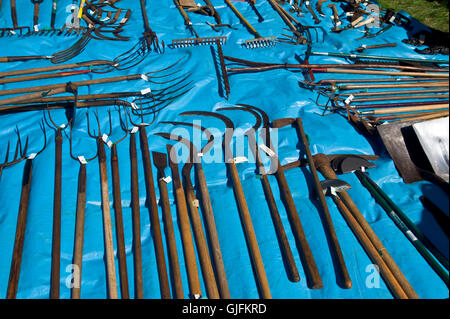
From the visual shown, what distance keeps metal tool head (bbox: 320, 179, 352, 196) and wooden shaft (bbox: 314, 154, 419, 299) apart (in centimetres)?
9

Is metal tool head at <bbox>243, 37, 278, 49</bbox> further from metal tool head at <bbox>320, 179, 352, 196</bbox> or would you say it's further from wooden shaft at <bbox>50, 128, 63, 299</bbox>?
wooden shaft at <bbox>50, 128, 63, 299</bbox>

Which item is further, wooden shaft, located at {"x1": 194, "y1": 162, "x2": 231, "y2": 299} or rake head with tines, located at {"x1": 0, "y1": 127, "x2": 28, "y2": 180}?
rake head with tines, located at {"x1": 0, "y1": 127, "x2": 28, "y2": 180}

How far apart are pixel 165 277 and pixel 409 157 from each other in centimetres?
361

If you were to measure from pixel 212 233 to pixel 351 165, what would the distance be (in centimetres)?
216

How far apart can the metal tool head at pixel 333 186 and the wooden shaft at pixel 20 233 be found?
144 inches

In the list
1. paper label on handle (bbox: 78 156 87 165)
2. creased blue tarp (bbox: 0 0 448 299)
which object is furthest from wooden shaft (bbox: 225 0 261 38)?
paper label on handle (bbox: 78 156 87 165)

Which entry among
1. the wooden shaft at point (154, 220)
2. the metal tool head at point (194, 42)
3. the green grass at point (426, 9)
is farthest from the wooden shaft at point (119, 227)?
the green grass at point (426, 9)

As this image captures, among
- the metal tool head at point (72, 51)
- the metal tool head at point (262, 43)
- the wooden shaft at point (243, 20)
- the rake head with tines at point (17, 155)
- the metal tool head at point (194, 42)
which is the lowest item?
the rake head with tines at point (17, 155)

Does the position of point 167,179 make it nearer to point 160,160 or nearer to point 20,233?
point 160,160

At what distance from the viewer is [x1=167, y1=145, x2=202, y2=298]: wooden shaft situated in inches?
122

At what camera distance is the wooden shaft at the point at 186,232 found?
10.1 ft

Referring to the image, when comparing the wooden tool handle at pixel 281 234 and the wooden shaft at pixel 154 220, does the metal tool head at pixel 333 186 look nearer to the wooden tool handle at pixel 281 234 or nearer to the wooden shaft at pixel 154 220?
the wooden tool handle at pixel 281 234

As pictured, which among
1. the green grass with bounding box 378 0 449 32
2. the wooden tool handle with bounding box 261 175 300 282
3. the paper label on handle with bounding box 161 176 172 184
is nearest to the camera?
the wooden tool handle with bounding box 261 175 300 282

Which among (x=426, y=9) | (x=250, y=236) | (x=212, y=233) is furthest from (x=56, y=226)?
(x=426, y=9)
